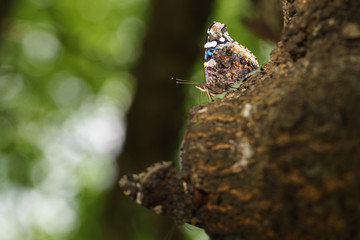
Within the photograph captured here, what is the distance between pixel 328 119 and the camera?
1.22m

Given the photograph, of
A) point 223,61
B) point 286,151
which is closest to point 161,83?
point 223,61

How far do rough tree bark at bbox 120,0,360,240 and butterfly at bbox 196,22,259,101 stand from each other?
2.33ft

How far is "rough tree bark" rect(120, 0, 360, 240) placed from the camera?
1207 mm

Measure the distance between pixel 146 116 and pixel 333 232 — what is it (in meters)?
4.69

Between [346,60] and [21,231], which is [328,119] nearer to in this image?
[346,60]

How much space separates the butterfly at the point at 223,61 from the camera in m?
2.47

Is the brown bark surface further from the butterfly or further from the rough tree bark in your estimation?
the rough tree bark

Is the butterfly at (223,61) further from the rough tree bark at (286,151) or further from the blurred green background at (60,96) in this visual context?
the blurred green background at (60,96)

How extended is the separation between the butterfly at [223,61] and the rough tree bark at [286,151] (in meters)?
0.71

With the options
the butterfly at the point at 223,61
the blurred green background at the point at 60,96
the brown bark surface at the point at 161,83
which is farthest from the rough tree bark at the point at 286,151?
the blurred green background at the point at 60,96

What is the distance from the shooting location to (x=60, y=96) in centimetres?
966

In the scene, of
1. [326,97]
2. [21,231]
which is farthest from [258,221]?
[21,231]

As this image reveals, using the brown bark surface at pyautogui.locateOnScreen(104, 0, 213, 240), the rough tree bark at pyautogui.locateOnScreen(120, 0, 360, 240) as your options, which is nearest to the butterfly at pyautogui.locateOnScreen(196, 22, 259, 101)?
the rough tree bark at pyautogui.locateOnScreen(120, 0, 360, 240)

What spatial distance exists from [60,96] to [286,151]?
9.21 m
